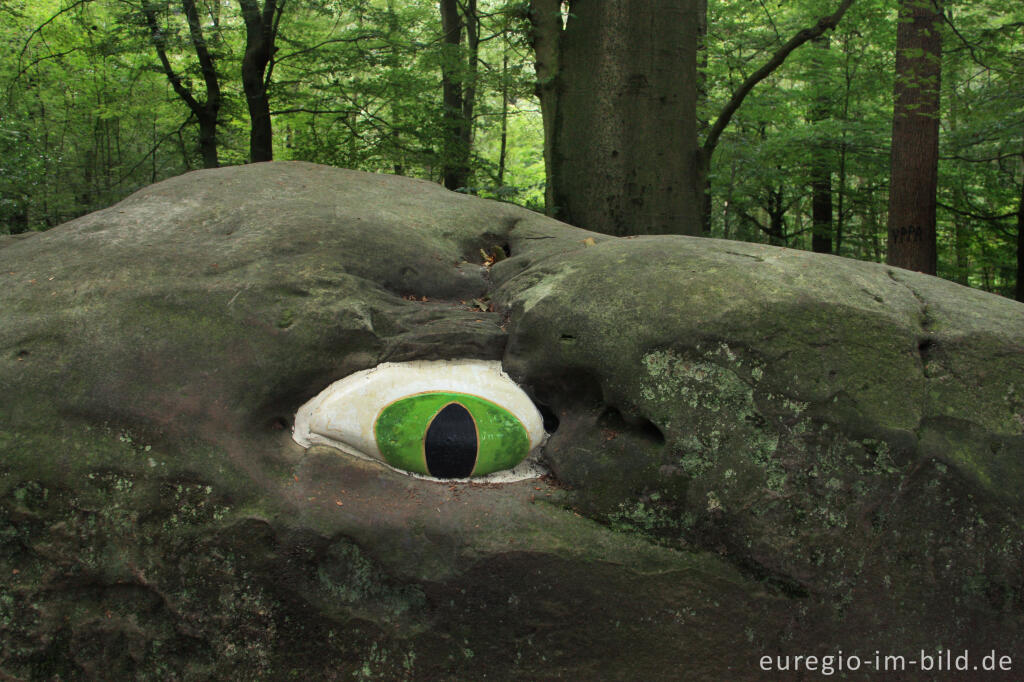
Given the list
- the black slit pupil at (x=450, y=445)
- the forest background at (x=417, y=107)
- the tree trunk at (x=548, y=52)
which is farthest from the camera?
the forest background at (x=417, y=107)

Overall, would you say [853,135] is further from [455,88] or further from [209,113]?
[209,113]

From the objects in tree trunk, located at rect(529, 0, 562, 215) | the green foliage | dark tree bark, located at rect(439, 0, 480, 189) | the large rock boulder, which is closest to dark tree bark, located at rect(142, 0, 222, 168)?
dark tree bark, located at rect(439, 0, 480, 189)

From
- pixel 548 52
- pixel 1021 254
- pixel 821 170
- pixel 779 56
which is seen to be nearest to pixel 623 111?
pixel 548 52

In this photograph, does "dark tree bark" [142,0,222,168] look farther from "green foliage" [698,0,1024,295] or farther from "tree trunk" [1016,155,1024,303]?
"tree trunk" [1016,155,1024,303]

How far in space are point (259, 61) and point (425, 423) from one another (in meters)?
8.43

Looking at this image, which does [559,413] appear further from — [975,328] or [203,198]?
[203,198]

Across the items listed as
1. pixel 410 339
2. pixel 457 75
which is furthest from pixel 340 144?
pixel 410 339

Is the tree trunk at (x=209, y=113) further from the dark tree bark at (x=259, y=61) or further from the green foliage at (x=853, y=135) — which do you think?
the green foliage at (x=853, y=135)

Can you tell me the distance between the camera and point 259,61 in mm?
9312

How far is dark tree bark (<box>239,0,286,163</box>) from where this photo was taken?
8.92 metres

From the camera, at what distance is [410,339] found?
10.1ft

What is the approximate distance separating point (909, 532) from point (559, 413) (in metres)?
1.44

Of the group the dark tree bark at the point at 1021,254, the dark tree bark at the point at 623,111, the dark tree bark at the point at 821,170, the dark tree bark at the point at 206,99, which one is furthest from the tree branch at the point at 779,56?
the dark tree bark at the point at 206,99

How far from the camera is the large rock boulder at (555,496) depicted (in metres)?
2.44
